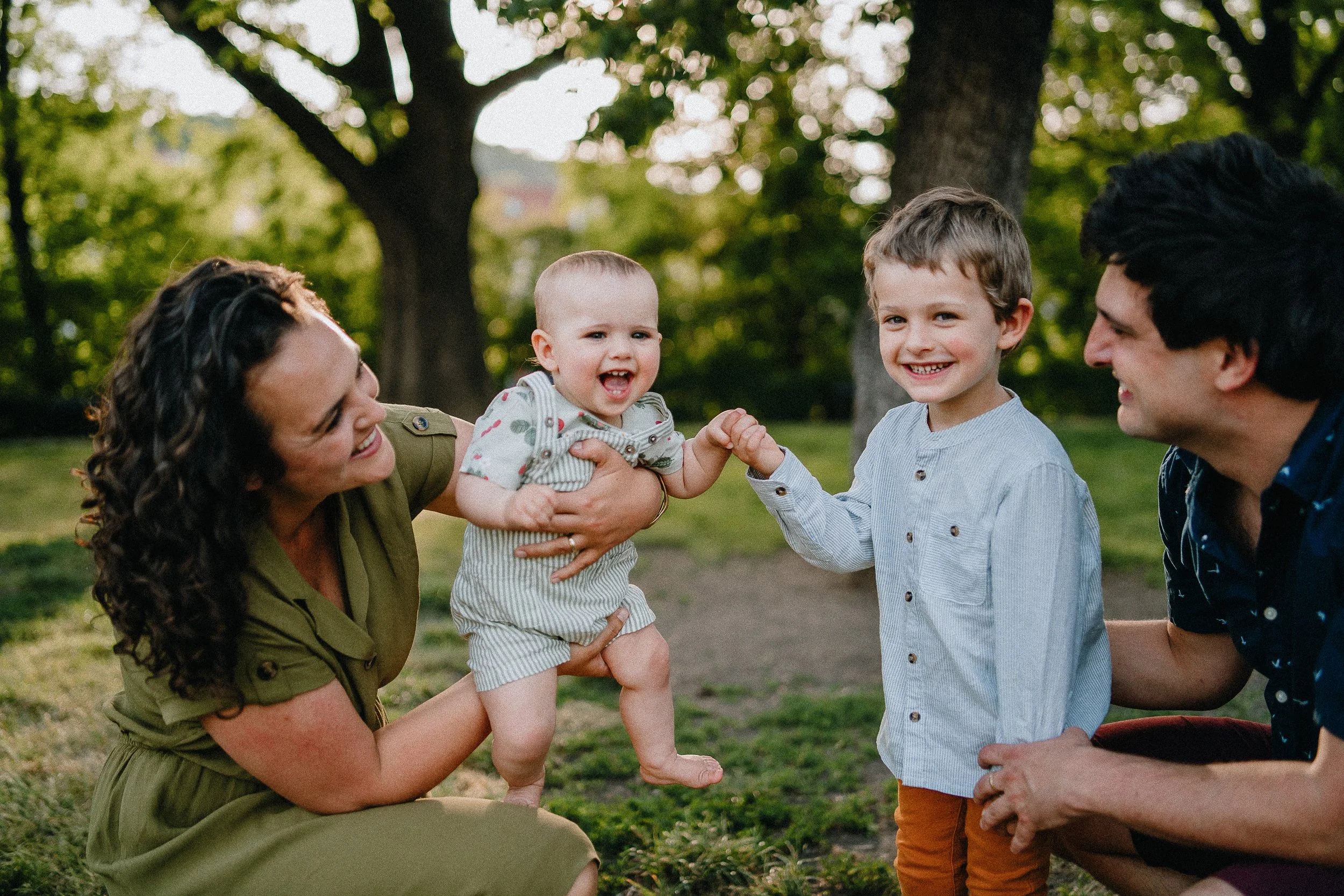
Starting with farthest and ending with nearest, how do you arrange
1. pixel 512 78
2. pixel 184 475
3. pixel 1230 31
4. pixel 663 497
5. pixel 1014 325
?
pixel 1230 31 < pixel 512 78 < pixel 663 497 < pixel 1014 325 < pixel 184 475

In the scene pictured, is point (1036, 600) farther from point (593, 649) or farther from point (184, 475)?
point (184, 475)

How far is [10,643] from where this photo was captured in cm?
518

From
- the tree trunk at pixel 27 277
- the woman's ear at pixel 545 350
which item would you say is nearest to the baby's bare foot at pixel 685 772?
the woman's ear at pixel 545 350

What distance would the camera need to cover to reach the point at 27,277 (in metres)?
16.5

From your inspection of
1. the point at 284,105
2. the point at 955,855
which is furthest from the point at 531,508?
the point at 284,105

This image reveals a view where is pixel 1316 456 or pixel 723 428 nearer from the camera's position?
pixel 1316 456

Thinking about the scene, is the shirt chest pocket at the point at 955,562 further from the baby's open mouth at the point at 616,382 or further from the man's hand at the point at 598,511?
the baby's open mouth at the point at 616,382

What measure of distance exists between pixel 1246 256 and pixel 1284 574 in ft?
Answer: 2.04

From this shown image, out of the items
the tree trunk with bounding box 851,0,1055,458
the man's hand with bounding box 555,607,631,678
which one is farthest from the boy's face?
the tree trunk with bounding box 851,0,1055,458

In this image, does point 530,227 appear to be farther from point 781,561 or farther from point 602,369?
point 602,369

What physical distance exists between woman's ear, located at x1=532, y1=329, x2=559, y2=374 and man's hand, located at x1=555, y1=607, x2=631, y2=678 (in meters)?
0.60

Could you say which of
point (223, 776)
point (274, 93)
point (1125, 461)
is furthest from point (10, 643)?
point (1125, 461)

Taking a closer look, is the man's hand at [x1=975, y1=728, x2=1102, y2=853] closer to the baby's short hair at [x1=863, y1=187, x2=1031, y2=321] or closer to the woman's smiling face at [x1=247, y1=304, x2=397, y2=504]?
the baby's short hair at [x1=863, y1=187, x2=1031, y2=321]

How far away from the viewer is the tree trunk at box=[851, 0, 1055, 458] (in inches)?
192
